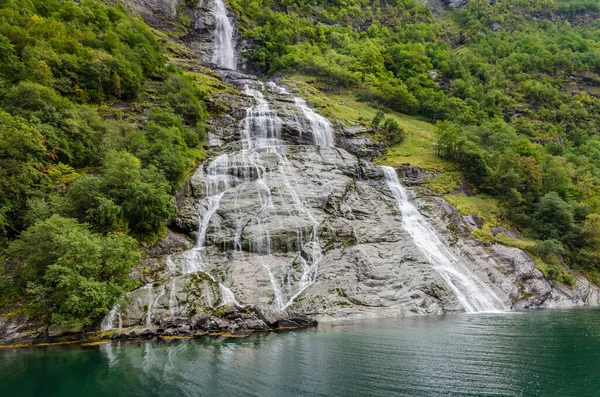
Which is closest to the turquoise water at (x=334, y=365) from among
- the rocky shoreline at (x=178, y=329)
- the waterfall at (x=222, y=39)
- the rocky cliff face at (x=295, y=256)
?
the rocky shoreline at (x=178, y=329)

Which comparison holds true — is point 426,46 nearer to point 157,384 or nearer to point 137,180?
point 137,180

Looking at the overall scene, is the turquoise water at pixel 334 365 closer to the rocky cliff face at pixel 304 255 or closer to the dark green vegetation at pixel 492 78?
the rocky cliff face at pixel 304 255

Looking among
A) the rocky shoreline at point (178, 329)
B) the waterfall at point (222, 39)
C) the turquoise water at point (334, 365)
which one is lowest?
the rocky shoreline at point (178, 329)

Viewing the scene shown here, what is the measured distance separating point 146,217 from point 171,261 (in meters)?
4.01

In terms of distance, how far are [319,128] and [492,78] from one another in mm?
61182

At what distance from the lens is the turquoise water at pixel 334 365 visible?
10.8m

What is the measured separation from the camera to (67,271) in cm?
1792

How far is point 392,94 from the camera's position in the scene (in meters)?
68.4

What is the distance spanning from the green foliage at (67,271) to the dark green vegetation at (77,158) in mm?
59

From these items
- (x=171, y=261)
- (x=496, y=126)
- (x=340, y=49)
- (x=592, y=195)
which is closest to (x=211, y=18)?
Result: (x=340, y=49)

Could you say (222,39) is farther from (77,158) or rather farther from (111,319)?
(111,319)

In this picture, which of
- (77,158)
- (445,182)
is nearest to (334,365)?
(77,158)

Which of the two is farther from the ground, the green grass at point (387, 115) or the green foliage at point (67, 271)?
the green grass at point (387, 115)

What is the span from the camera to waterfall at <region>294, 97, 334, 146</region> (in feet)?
155
